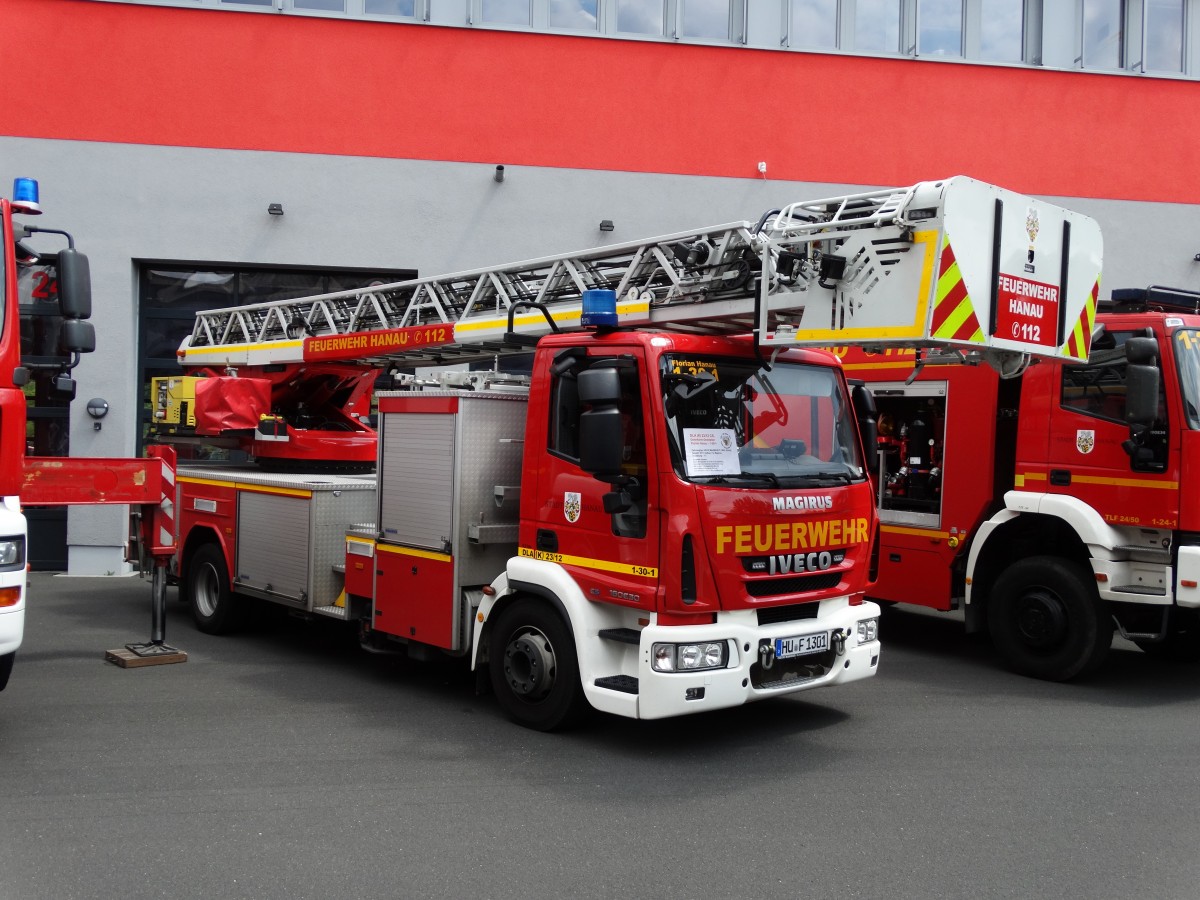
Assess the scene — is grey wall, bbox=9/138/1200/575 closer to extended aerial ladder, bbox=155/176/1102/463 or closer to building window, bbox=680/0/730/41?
building window, bbox=680/0/730/41

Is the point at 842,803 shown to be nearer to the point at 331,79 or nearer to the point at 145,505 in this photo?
the point at 145,505

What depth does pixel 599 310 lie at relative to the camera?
6.20 metres

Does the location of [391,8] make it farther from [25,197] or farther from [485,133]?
[25,197]

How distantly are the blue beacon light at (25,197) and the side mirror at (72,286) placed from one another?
0.35 m

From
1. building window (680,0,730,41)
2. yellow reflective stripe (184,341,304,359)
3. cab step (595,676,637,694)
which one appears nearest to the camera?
cab step (595,676,637,694)

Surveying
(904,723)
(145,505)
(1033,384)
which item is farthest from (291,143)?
(904,723)

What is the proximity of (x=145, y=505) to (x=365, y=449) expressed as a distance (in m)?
2.12

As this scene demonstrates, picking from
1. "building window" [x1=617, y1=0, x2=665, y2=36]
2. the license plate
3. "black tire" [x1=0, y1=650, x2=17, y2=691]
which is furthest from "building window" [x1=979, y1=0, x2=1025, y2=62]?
"black tire" [x1=0, y1=650, x2=17, y2=691]

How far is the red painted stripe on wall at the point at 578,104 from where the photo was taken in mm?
13898

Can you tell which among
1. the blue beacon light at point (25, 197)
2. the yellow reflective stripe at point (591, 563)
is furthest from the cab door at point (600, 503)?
the blue beacon light at point (25, 197)

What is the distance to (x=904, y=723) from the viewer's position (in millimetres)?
6867

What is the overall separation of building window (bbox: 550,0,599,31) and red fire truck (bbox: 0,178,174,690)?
9318mm

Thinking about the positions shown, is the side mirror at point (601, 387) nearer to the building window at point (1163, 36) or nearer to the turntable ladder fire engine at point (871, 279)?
the turntable ladder fire engine at point (871, 279)

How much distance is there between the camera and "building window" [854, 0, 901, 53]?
1549 cm
